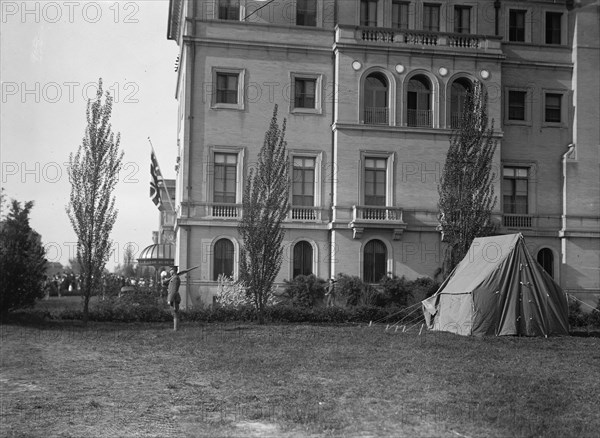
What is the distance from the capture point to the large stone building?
132 ft

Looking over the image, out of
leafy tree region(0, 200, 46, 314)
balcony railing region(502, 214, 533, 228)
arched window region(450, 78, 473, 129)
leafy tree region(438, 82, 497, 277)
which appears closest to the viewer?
leafy tree region(0, 200, 46, 314)

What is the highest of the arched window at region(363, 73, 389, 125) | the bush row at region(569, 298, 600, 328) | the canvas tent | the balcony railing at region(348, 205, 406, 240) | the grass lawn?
the arched window at region(363, 73, 389, 125)

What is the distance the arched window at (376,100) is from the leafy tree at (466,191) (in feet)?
18.2

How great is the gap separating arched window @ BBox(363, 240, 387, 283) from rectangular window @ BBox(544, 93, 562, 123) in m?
11.7

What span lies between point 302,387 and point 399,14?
31758 millimetres

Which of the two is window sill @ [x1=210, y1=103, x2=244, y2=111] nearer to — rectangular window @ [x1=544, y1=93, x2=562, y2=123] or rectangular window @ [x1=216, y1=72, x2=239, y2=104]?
rectangular window @ [x1=216, y1=72, x2=239, y2=104]

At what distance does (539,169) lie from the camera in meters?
43.3

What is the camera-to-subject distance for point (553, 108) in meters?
43.9

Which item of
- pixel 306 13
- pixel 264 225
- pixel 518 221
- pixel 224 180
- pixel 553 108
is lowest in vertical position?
pixel 264 225

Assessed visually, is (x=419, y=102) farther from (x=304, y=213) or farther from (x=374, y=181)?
(x=304, y=213)

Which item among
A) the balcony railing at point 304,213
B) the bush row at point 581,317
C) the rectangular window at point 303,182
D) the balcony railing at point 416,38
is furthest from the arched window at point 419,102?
the bush row at point 581,317

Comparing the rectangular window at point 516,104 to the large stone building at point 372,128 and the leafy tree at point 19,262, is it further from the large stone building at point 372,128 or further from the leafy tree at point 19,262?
the leafy tree at point 19,262

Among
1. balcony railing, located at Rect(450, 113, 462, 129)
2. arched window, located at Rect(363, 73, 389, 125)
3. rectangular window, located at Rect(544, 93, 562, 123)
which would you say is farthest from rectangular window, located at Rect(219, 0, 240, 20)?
rectangular window, located at Rect(544, 93, 562, 123)

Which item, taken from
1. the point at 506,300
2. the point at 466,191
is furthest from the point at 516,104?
the point at 506,300
